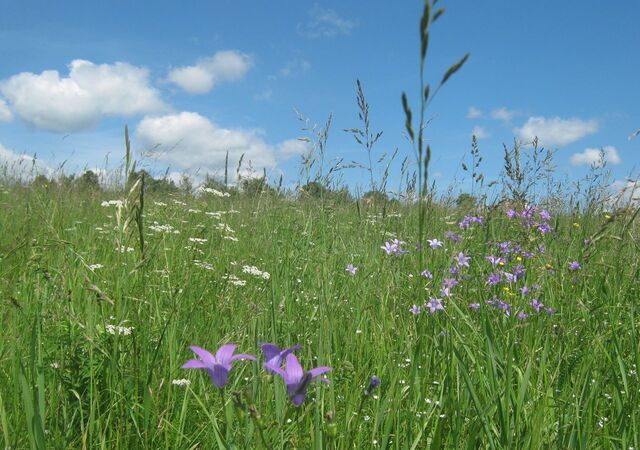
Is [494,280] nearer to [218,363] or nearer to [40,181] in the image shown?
[218,363]

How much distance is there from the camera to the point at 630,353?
2232 mm

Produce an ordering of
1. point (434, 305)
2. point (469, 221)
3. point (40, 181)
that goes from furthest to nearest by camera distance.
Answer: point (40, 181)
point (469, 221)
point (434, 305)

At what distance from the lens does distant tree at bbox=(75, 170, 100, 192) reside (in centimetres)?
778

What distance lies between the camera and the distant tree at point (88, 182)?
7.78 metres

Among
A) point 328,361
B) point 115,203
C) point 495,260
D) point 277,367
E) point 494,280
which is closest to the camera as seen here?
point 277,367

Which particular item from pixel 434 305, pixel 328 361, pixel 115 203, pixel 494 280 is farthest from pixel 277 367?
pixel 115 203

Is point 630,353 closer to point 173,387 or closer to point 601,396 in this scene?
point 601,396

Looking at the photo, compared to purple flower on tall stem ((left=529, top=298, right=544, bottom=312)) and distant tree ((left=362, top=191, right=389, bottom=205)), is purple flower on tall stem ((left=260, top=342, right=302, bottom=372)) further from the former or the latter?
purple flower on tall stem ((left=529, top=298, right=544, bottom=312))

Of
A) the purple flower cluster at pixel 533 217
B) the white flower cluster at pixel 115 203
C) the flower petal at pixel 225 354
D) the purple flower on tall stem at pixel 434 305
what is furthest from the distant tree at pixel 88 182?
the flower petal at pixel 225 354

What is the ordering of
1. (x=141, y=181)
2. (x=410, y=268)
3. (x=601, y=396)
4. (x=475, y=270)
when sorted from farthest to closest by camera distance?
(x=410, y=268) → (x=475, y=270) → (x=601, y=396) → (x=141, y=181)

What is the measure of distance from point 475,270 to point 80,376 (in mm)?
2303

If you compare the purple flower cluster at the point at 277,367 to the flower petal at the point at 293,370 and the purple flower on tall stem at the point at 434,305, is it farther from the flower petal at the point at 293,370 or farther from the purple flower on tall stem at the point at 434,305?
the purple flower on tall stem at the point at 434,305

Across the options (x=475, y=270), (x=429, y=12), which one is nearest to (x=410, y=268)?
(x=475, y=270)

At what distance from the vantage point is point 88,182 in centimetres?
822
